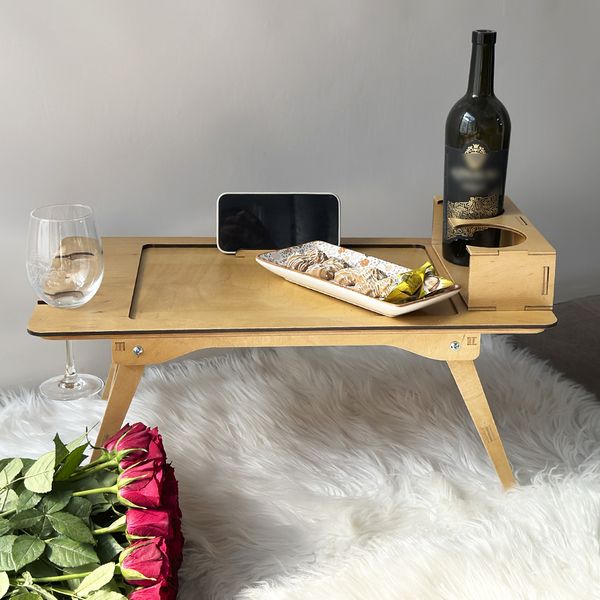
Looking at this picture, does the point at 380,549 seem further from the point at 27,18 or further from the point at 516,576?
the point at 27,18

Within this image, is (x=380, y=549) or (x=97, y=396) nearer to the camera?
(x=380, y=549)

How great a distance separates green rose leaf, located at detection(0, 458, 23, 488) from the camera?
1027 mm

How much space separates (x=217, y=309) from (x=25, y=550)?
414 millimetres

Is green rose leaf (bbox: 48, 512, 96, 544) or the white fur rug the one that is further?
the white fur rug

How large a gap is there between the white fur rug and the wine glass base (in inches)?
0.8

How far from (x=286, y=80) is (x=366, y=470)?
0.78 m

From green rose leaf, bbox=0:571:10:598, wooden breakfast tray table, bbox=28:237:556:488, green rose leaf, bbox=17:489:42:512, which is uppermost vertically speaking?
wooden breakfast tray table, bbox=28:237:556:488

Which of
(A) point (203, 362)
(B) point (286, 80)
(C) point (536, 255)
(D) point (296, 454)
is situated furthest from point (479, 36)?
(A) point (203, 362)

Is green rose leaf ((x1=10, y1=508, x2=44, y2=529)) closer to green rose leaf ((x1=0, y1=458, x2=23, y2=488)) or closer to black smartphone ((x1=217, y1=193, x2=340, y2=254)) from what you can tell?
green rose leaf ((x1=0, y1=458, x2=23, y2=488))

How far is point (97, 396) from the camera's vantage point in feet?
5.32

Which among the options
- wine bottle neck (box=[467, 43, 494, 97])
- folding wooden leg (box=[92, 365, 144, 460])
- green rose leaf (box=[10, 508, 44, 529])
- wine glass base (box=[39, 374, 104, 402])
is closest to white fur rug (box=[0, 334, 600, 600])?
wine glass base (box=[39, 374, 104, 402])

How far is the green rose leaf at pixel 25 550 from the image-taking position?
96 cm

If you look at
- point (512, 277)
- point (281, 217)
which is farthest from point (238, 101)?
point (512, 277)

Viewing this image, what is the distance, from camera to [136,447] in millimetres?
1055
